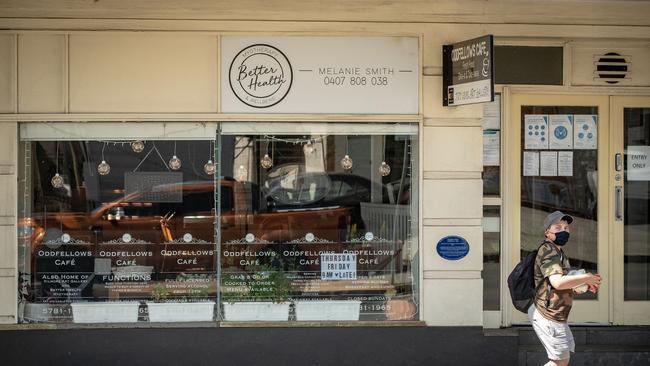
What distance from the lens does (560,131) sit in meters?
7.26

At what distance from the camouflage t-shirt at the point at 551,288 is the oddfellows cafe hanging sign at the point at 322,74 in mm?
1897

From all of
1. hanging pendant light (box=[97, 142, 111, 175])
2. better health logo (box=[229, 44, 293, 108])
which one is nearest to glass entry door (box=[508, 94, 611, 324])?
better health logo (box=[229, 44, 293, 108])

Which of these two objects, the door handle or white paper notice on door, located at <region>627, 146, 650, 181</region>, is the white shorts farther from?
white paper notice on door, located at <region>627, 146, 650, 181</region>

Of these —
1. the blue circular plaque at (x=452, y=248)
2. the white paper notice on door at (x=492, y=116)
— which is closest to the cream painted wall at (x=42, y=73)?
the blue circular plaque at (x=452, y=248)

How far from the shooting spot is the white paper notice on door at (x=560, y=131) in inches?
285

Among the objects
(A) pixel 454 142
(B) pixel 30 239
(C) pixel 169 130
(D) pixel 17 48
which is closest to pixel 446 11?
(A) pixel 454 142

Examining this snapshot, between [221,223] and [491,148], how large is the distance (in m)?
2.68

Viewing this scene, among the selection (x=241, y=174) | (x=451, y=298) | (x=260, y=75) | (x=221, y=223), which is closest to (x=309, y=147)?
(x=241, y=174)

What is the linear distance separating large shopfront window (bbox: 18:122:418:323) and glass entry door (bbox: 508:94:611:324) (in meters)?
1.13

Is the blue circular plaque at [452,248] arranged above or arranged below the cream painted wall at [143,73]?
below

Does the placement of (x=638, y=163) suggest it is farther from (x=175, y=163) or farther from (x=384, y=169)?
(x=175, y=163)

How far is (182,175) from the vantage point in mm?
6859

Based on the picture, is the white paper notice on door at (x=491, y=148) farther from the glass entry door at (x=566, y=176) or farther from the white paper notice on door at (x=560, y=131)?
the white paper notice on door at (x=560, y=131)

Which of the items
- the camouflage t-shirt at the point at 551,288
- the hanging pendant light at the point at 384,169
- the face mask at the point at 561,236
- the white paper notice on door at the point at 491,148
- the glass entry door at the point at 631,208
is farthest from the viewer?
the glass entry door at the point at 631,208
